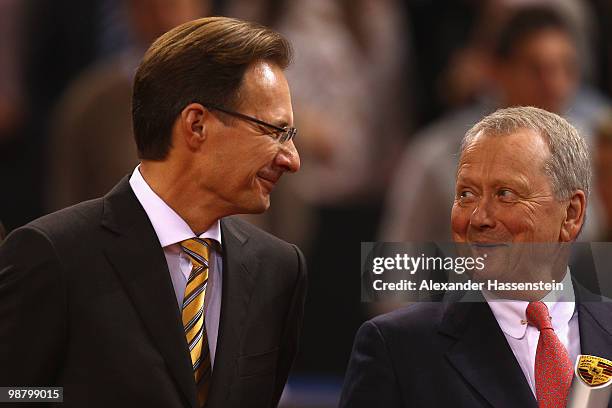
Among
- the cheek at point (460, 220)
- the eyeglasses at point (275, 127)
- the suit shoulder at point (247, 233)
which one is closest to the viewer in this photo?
the cheek at point (460, 220)

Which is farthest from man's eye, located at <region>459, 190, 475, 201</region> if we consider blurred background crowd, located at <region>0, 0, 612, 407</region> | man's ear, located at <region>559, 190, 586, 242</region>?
blurred background crowd, located at <region>0, 0, 612, 407</region>

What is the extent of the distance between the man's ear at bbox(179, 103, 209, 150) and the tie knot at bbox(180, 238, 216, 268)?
186 millimetres

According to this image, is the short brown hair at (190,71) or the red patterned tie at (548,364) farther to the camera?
the short brown hair at (190,71)

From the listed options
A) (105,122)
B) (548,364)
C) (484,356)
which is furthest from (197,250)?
(105,122)

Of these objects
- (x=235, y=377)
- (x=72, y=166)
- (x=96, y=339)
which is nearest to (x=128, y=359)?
(x=96, y=339)

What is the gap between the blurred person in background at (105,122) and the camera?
517 centimetres

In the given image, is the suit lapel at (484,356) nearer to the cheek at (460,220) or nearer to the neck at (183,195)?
the cheek at (460,220)

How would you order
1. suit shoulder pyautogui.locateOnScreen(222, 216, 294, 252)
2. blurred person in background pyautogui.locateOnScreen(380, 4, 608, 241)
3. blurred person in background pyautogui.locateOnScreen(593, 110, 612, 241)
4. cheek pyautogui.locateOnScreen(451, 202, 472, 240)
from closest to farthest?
cheek pyautogui.locateOnScreen(451, 202, 472, 240), suit shoulder pyautogui.locateOnScreen(222, 216, 294, 252), blurred person in background pyautogui.locateOnScreen(593, 110, 612, 241), blurred person in background pyautogui.locateOnScreen(380, 4, 608, 241)

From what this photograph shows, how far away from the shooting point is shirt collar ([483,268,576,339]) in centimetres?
266

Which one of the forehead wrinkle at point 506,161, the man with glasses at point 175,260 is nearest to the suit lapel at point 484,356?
the forehead wrinkle at point 506,161

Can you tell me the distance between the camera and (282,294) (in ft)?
9.43

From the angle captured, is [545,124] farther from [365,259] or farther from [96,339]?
[96,339]

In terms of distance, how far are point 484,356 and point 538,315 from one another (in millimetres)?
129

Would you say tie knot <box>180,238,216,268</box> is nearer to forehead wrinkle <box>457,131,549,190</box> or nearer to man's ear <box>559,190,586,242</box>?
forehead wrinkle <box>457,131,549,190</box>
